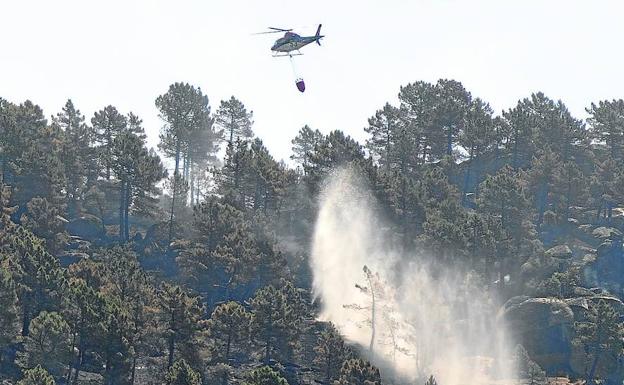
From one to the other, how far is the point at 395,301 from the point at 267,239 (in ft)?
55.9

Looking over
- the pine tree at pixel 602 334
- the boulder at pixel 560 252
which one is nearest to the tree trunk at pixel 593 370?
the pine tree at pixel 602 334

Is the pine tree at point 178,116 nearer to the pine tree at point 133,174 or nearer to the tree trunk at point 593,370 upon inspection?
the pine tree at point 133,174

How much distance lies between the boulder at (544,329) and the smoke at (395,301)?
2342 mm

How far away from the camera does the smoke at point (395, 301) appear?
3324 inches

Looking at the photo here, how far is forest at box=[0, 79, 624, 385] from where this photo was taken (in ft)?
210

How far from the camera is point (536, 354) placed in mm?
85812

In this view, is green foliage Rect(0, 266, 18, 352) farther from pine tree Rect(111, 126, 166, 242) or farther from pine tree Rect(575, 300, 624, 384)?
pine tree Rect(575, 300, 624, 384)

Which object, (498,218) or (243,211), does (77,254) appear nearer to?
(243,211)

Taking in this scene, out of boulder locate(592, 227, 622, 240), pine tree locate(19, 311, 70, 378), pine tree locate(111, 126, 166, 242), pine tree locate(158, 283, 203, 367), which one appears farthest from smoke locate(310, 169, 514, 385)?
pine tree locate(19, 311, 70, 378)

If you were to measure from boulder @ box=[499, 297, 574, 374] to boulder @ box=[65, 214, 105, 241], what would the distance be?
55237 mm

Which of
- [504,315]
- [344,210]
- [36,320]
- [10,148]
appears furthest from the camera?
[344,210]

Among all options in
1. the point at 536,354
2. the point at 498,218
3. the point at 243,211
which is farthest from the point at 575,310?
the point at 243,211

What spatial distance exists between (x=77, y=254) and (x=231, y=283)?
2036 cm

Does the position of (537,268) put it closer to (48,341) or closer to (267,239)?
(267,239)
